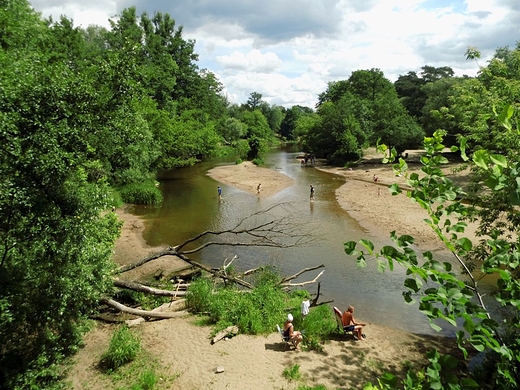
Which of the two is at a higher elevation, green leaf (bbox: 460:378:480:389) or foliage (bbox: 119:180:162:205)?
green leaf (bbox: 460:378:480:389)

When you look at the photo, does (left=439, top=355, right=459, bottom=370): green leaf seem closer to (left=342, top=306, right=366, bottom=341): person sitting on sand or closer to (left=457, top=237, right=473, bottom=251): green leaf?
(left=457, top=237, right=473, bottom=251): green leaf

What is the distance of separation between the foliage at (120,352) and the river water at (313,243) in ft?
28.2

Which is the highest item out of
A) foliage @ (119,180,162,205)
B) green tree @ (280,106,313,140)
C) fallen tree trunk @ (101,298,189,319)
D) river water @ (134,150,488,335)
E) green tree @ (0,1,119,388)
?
green tree @ (280,106,313,140)

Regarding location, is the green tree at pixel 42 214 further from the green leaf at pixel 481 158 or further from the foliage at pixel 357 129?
the foliage at pixel 357 129

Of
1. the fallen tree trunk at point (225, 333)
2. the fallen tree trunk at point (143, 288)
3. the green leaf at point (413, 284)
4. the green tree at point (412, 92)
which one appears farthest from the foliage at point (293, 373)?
the green tree at point (412, 92)

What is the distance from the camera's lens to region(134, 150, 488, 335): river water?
1547 centimetres

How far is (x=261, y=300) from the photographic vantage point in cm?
1294

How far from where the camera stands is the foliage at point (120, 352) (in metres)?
9.88

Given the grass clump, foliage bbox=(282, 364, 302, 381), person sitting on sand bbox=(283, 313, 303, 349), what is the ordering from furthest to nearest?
the grass clump → person sitting on sand bbox=(283, 313, 303, 349) → foliage bbox=(282, 364, 302, 381)

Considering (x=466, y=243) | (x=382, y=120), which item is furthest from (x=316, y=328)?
(x=382, y=120)

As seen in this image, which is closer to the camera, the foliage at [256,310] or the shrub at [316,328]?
the shrub at [316,328]

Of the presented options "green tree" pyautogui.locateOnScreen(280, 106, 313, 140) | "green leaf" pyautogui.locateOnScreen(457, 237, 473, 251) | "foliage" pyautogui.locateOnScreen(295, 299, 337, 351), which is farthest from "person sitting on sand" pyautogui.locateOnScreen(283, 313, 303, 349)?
"green tree" pyautogui.locateOnScreen(280, 106, 313, 140)

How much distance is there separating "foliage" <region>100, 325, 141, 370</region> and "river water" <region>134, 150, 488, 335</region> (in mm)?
8589

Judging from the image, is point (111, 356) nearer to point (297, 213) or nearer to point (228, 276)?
point (228, 276)
